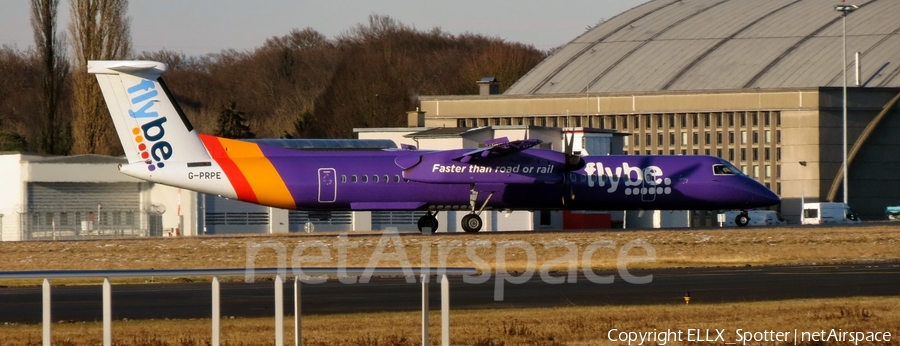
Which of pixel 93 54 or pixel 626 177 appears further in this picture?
pixel 93 54

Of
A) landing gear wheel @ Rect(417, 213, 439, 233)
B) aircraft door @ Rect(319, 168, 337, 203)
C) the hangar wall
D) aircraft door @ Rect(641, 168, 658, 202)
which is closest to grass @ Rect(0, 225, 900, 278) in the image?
aircraft door @ Rect(319, 168, 337, 203)

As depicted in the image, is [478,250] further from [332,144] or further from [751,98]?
[751,98]

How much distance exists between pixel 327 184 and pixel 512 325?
22.2 meters

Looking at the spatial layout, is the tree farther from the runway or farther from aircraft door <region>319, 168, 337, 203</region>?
the runway

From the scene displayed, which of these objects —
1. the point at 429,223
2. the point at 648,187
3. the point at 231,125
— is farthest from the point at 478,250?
the point at 231,125

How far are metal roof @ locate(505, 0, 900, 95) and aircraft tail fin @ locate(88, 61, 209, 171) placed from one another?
2001 inches

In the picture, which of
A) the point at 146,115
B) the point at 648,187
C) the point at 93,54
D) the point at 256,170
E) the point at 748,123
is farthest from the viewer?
the point at 748,123

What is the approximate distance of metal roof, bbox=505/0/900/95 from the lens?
83.1 metres

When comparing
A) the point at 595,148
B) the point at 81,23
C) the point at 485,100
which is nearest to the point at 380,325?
the point at 595,148

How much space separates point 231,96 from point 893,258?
91.5 meters

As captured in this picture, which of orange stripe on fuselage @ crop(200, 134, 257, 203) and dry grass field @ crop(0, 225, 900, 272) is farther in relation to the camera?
orange stripe on fuselage @ crop(200, 134, 257, 203)

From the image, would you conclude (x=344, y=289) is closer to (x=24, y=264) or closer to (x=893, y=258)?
(x=24, y=264)

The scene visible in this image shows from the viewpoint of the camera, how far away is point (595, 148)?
191 ft

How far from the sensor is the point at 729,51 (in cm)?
8781
